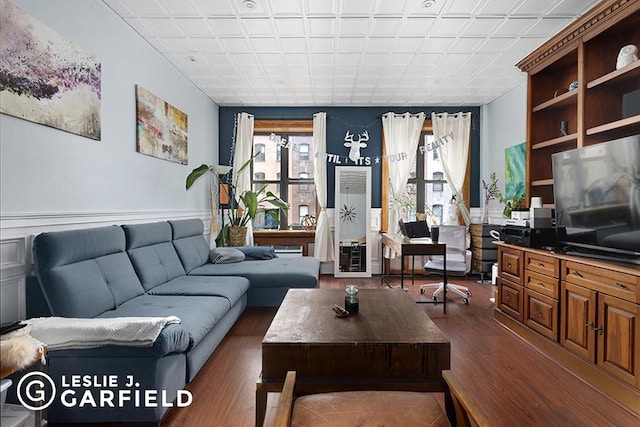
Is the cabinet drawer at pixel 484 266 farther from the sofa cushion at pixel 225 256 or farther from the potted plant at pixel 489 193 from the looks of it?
the sofa cushion at pixel 225 256

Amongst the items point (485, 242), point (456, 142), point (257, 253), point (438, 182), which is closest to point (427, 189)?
point (438, 182)

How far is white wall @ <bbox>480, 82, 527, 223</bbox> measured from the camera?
491 centimetres

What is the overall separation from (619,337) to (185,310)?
278cm

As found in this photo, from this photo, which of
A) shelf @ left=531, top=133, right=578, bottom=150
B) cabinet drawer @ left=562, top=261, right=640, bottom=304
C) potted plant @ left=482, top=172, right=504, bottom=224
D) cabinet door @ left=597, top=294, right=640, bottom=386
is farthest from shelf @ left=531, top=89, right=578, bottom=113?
potted plant @ left=482, top=172, right=504, bottom=224

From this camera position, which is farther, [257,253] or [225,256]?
[257,253]

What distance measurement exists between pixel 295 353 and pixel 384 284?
3.87 meters

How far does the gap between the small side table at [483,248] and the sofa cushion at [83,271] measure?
182 inches

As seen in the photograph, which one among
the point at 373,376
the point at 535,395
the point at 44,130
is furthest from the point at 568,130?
the point at 44,130

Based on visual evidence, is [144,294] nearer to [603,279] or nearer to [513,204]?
[603,279]

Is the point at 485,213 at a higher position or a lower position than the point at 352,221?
higher

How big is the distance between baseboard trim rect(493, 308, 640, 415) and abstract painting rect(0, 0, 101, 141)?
3.97 metres

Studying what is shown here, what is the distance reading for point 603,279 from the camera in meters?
2.34

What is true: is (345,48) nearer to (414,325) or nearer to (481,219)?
(414,325)

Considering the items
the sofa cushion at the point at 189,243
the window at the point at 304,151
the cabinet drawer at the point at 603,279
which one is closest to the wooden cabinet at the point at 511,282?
the cabinet drawer at the point at 603,279
